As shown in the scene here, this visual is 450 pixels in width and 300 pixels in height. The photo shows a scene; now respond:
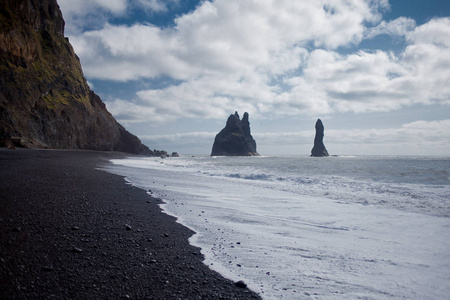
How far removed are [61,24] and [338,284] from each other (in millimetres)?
77626

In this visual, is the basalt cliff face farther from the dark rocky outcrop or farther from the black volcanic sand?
the dark rocky outcrop

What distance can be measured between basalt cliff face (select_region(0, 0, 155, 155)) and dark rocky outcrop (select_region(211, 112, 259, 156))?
4013 inches

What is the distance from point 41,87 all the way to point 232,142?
125 m

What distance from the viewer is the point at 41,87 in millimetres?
44562

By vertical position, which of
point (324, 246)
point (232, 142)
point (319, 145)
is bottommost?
point (324, 246)

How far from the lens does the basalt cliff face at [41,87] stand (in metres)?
37.4

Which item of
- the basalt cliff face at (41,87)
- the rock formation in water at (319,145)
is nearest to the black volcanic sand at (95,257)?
the basalt cliff face at (41,87)

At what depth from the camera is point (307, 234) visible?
507 cm

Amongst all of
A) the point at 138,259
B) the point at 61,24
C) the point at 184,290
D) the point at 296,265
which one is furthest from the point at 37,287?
the point at 61,24

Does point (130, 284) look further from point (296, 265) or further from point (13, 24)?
point (13, 24)

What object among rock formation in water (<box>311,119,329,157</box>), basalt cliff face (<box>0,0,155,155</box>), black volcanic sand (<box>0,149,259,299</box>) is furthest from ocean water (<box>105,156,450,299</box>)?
rock formation in water (<box>311,119,329,157</box>)

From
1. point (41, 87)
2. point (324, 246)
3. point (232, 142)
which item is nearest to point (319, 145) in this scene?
point (232, 142)

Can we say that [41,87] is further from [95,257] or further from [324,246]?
[324,246]

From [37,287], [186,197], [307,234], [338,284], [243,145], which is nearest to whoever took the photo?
[37,287]
